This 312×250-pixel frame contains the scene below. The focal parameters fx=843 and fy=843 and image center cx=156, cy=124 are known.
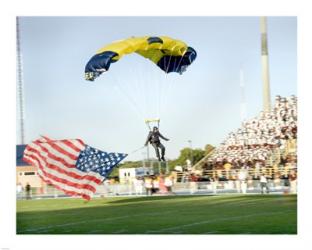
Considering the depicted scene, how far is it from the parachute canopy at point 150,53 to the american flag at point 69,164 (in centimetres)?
207

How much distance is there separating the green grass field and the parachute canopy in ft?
9.03

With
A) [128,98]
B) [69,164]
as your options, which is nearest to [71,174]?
[69,164]

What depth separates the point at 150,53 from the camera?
16688 mm

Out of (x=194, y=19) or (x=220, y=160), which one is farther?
(x=220, y=160)

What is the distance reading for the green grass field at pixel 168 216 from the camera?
14.8 metres

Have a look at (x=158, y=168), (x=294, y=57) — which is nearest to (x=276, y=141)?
(x=158, y=168)

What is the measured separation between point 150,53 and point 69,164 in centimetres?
273

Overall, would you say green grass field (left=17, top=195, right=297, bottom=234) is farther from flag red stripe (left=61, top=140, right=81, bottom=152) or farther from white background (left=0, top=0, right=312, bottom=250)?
flag red stripe (left=61, top=140, right=81, bottom=152)

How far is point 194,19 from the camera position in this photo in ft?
56.1

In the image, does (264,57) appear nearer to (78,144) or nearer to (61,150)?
(78,144)
